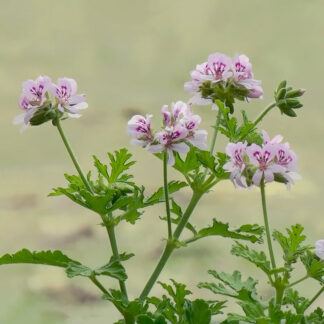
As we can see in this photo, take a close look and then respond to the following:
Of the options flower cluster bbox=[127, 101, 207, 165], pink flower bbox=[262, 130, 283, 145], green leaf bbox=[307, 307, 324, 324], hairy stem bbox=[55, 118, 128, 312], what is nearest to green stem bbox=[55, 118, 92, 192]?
hairy stem bbox=[55, 118, 128, 312]

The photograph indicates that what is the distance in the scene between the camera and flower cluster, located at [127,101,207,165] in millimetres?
1516

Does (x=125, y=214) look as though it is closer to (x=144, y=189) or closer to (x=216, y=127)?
(x=144, y=189)

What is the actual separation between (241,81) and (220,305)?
1.33 ft

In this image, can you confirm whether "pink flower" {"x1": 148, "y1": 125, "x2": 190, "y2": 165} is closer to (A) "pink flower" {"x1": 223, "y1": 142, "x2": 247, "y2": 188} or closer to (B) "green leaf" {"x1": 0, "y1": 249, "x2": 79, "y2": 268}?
(A) "pink flower" {"x1": 223, "y1": 142, "x2": 247, "y2": 188}

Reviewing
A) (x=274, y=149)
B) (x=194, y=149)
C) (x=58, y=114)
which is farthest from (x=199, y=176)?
(x=58, y=114)

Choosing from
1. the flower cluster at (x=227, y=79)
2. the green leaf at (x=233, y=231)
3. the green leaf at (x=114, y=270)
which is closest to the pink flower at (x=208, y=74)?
the flower cluster at (x=227, y=79)

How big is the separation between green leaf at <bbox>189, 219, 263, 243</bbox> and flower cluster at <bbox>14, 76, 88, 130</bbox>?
31cm

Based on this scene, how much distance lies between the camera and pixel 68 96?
159cm

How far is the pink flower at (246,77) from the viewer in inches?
62.3

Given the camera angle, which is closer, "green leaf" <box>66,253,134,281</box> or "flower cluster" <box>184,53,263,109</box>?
"green leaf" <box>66,253,134,281</box>

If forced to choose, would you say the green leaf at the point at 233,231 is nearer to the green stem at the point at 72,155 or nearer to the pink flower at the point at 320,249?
the pink flower at the point at 320,249

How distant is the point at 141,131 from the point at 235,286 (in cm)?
33

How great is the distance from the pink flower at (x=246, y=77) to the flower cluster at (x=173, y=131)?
0.11m

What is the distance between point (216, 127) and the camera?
1.55m
